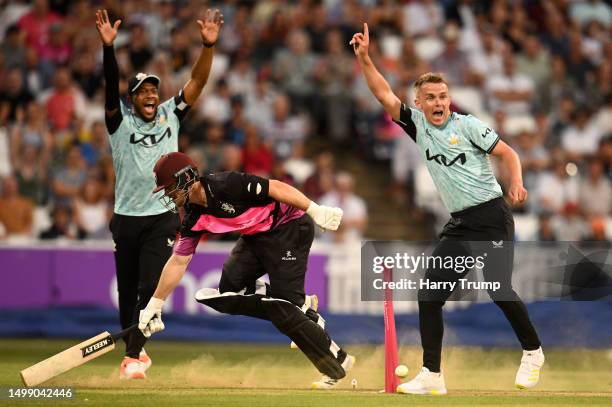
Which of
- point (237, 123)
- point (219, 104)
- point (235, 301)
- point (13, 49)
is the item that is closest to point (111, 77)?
point (235, 301)

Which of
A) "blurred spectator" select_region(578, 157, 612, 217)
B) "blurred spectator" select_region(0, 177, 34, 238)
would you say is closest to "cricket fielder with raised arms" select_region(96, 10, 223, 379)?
"blurred spectator" select_region(0, 177, 34, 238)

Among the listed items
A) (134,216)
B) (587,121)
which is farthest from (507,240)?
(587,121)

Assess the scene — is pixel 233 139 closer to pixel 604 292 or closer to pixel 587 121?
pixel 587 121

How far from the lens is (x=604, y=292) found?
484 inches

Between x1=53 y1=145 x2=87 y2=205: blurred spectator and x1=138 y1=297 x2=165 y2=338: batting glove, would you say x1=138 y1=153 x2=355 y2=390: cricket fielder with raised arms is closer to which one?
x1=138 y1=297 x2=165 y2=338: batting glove

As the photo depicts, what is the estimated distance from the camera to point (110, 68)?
1104cm

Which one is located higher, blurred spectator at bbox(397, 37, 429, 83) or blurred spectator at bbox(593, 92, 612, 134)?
blurred spectator at bbox(397, 37, 429, 83)

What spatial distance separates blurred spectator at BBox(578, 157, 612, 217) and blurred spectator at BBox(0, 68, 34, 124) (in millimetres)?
8630

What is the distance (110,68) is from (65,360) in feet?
8.66

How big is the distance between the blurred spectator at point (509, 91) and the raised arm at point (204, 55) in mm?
10067

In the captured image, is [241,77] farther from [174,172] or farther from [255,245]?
[174,172]

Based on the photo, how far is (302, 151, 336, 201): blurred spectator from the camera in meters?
18.2

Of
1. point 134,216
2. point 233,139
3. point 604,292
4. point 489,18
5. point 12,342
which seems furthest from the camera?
point 489,18

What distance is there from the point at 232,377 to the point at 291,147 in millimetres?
8291
